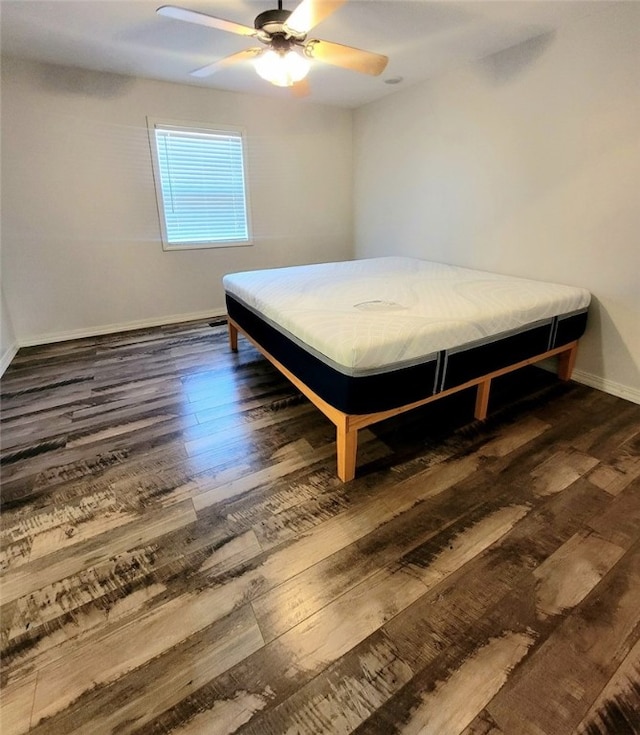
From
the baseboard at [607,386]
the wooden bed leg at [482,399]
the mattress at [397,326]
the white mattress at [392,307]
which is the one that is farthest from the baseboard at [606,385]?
the wooden bed leg at [482,399]

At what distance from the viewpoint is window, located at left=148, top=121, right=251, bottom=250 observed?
3.78 metres

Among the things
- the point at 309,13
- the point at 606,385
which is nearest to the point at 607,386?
the point at 606,385

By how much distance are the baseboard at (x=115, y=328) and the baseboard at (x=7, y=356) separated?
12cm

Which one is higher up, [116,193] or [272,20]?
[272,20]

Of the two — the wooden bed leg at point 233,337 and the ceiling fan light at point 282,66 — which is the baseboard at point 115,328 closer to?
the wooden bed leg at point 233,337

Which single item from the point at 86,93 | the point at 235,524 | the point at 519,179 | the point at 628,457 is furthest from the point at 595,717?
the point at 86,93

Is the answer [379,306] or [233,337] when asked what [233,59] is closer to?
[379,306]

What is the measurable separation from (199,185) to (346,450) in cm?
348

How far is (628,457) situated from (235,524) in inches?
76.6

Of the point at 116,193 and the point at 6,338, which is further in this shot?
the point at 116,193

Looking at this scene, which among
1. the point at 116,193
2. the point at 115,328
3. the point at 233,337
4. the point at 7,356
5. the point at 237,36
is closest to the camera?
the point at 237,36

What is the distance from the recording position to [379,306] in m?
2.18

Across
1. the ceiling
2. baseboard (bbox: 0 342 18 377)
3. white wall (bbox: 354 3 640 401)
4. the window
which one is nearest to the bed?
white wall (bbox: 354 3 640 401)

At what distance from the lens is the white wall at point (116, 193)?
325 cm
